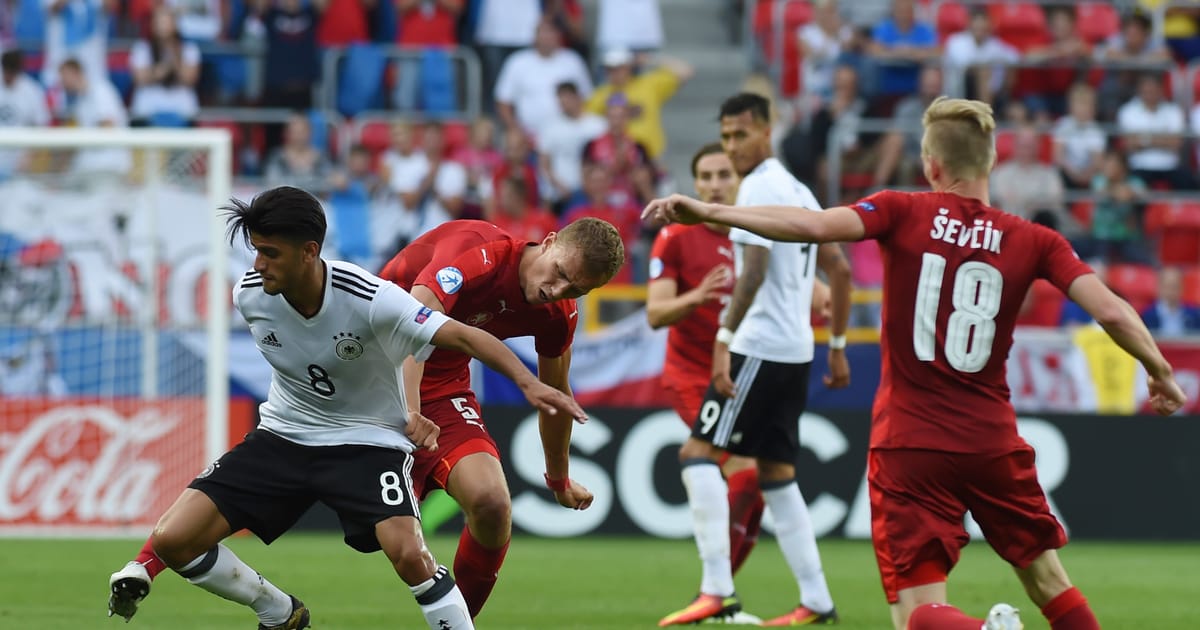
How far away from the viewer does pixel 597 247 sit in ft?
20.2

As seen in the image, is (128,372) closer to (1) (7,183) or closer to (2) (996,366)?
(1) (7,183)

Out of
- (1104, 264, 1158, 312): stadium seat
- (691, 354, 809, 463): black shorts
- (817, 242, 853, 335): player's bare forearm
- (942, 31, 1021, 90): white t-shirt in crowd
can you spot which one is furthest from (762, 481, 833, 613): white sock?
(942, 31, 1021, 90): white t-shirt in crowd

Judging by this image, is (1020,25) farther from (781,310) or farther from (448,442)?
(448,442)

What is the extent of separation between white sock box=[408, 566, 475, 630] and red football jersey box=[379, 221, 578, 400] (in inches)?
41.4

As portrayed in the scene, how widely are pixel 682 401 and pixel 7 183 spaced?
6596 mm

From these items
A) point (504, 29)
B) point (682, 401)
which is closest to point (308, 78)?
point (504, 29)

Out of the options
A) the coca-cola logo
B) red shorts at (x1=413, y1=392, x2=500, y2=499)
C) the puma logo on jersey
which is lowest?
the coca-cola logo

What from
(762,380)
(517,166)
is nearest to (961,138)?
(762,380)

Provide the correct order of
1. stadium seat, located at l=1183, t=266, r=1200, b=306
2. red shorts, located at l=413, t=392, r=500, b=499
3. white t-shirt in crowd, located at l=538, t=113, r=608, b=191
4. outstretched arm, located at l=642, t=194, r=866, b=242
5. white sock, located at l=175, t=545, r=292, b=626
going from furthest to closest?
white t-shirt in crowd, located at l=538, t=113, r=608, b=191, stadium seat, located at l=1183, t=266, r=1200, b=306, red shorts, located at l=413, t=392, r=500, b=499, white sock, located at l=175, t=545, r=292, b=626, outstretched arm, located at l=642, t=194, r=866, b=242

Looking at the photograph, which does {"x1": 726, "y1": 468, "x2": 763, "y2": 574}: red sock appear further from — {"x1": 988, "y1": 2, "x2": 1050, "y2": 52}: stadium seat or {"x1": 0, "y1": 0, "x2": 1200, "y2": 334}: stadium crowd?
{"x1": 988, "y1": 2, "x2": 1050, "y2": 52}: stadium seat

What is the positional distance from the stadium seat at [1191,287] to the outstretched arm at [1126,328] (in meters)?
11.7

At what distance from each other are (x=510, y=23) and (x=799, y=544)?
440 inches

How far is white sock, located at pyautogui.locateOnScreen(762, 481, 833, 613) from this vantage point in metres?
8.46

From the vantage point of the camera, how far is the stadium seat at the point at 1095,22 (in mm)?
20031
